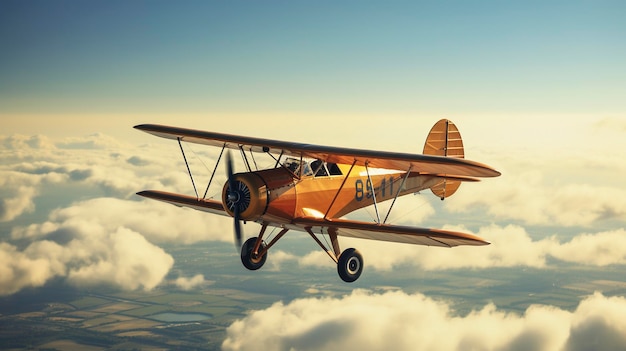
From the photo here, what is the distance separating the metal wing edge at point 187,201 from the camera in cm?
2006

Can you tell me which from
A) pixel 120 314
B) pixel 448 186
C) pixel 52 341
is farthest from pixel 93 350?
pixel 448 186

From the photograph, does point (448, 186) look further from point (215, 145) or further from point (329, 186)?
point (215, 145)

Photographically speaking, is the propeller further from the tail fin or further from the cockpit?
the tail fin

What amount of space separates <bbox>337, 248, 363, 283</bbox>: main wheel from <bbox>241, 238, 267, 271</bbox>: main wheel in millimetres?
2954

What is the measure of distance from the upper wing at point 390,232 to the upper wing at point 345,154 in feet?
5.21

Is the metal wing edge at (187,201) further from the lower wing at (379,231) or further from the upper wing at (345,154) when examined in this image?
the upper wing at (345,154)

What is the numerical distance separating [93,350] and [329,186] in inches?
6006

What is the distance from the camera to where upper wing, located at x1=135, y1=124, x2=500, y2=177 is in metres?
14.7

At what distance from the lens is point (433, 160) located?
1502cm

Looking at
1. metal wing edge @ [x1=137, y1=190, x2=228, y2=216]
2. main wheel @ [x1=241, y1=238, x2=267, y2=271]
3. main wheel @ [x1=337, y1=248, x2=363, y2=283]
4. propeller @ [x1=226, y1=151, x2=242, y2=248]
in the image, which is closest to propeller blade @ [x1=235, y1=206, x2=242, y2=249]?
propeller @ [x1=226, y1=151, x2=242, y2=248]

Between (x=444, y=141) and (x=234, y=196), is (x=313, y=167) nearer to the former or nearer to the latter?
(x=234, y=196)

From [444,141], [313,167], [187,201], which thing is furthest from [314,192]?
[444,141]

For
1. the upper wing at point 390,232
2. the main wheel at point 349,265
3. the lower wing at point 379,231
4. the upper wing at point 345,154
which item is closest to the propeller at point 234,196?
the upper wing at point 345,154

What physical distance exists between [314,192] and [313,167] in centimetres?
77
